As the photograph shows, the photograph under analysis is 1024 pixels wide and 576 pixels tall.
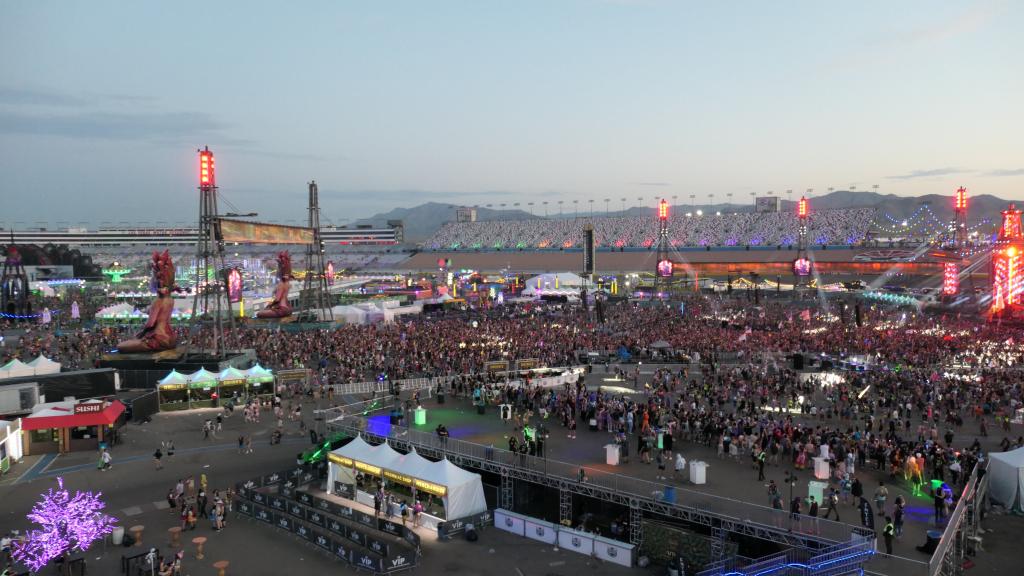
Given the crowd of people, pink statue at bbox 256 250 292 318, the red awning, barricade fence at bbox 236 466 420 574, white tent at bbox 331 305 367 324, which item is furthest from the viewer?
the crowd of people

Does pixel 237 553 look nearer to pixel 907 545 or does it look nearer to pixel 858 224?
pixel 907 545

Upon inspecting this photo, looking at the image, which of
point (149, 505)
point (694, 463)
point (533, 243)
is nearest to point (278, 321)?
point (149, 505)

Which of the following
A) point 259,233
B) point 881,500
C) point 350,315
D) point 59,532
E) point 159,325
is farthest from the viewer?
point 350,315

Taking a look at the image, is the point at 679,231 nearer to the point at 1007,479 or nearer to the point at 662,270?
the point at 662,270

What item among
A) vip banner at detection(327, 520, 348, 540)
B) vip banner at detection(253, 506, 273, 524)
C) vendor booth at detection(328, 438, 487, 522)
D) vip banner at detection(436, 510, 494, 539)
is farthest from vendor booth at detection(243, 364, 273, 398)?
vip banner at detection(436, 510, 494, 539)

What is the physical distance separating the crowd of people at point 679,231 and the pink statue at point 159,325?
100814 millimetres

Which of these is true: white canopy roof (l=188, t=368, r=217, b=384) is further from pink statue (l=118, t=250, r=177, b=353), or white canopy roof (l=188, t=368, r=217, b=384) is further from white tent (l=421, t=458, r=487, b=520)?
white tent (l=421, t=458, r=487, b=520)

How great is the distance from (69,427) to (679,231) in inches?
5040

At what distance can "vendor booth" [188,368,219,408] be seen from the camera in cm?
2619

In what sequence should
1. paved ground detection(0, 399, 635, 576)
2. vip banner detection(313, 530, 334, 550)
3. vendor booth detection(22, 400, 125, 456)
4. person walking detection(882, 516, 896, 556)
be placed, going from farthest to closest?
1. vendor booth detection(22, 400, 125, 456)
2. vip banner detection(313, 530, 334, 550)
3. paved ground detection(0, 399, 635, 576)
4. person walking detection(882, 516, 896, 556)

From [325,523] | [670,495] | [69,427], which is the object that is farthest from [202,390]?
[670,495]

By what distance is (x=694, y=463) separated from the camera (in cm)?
1541

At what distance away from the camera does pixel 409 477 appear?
16.0 m

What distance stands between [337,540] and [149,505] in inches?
221
